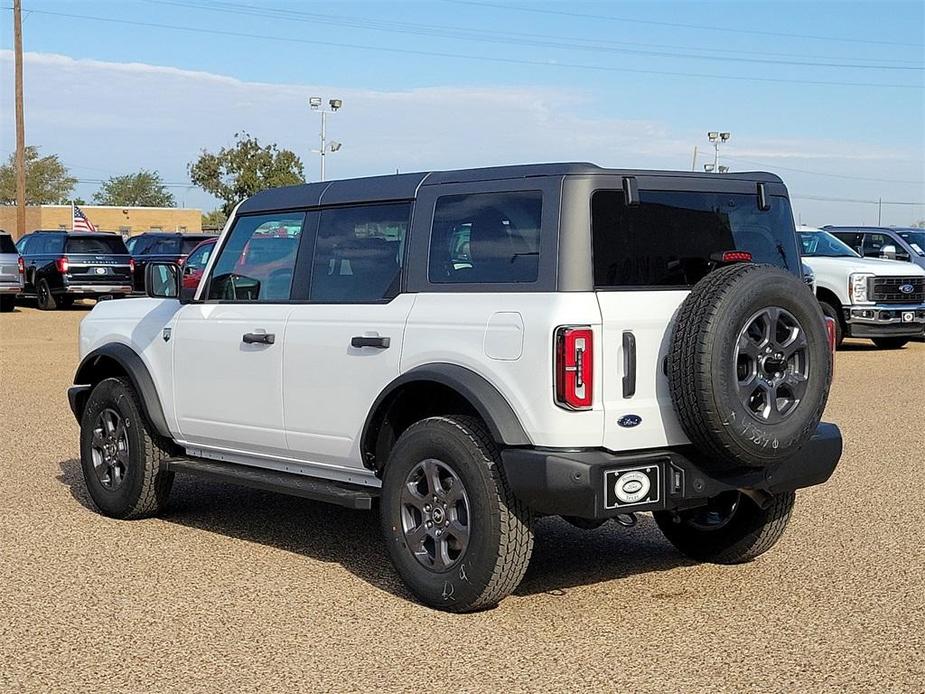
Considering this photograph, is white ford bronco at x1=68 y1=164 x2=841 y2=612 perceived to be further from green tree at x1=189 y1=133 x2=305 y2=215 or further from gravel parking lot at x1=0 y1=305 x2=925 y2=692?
green tree at x1=189 y1=133 x2=305 y2=215

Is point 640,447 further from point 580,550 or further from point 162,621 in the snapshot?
point 162,621

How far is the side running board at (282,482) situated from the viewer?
6660 mm

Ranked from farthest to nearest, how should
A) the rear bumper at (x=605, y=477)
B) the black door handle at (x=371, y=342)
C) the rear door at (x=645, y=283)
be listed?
the black door handle at (x=371, y=342), the rear door at (x=645, y=283), the rear bumper at (x=605, y=477)

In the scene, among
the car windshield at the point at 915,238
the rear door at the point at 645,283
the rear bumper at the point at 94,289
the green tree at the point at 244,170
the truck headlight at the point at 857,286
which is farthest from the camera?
the green tree at the point at 244,170

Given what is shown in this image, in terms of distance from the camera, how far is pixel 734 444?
18.9 ft

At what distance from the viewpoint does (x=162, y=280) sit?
804 centimetres

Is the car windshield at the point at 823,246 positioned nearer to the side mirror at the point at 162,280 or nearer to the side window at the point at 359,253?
the side mirror at the point at 162,280

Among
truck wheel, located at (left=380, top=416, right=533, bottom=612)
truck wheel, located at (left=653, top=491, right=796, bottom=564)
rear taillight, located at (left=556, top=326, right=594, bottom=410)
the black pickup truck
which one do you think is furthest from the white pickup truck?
the black pickup truck

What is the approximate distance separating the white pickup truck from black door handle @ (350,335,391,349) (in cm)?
1474

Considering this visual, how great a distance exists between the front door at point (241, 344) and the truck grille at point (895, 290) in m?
14.5

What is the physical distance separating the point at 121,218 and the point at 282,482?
285 feet

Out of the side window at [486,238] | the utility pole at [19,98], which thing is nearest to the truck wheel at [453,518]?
the side window at [486,238]

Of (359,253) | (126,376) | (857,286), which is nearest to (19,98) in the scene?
(857,286)

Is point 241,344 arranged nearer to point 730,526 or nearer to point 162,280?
point 162,280
